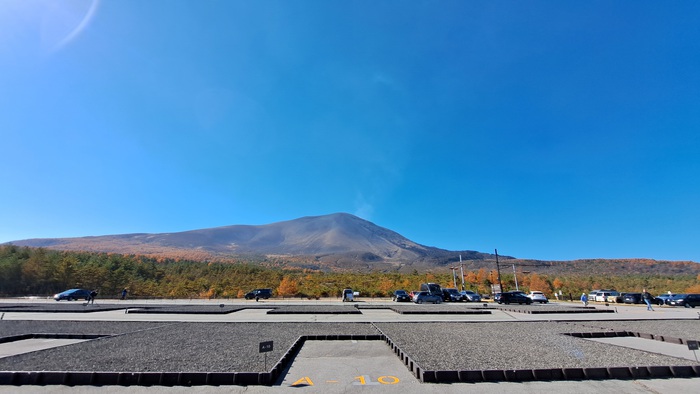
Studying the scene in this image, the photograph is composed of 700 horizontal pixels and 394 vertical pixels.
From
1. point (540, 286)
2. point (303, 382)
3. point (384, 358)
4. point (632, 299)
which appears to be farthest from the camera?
point (540, 286)

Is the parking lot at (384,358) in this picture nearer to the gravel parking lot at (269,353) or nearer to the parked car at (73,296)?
the gravel parking lot at (269,353)

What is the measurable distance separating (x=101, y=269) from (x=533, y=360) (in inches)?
2134

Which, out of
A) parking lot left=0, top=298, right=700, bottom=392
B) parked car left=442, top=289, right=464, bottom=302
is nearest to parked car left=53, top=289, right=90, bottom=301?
parking lot left=0, top=298, right=700, bottom=392

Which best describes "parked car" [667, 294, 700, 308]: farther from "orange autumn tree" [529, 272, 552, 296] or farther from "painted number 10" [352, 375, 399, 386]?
"painted number 10" [352, 375, 399, 386]

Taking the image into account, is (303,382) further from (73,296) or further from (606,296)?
(606,296)

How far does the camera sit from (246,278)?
56875 millimetres

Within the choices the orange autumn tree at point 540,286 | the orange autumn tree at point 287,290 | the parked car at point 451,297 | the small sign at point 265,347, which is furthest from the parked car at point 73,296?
the orange autumn tree at point 540,286

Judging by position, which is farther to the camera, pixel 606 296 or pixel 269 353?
pixel 606 296

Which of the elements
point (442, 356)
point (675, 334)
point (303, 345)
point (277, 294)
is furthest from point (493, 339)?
point (277, 294)

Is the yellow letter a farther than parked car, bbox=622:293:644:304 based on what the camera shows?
No

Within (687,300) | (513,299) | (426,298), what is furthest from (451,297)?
(687,300)

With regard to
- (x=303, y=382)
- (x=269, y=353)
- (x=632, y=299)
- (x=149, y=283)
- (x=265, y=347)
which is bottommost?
(x=303, y=382)

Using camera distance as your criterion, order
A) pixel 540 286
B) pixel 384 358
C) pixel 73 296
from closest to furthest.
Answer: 1. pixel 384 358
2. pixel 73 296
3. pixel 540 286

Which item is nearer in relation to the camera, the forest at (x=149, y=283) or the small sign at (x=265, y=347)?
the small sign at (x=265, y=347)
